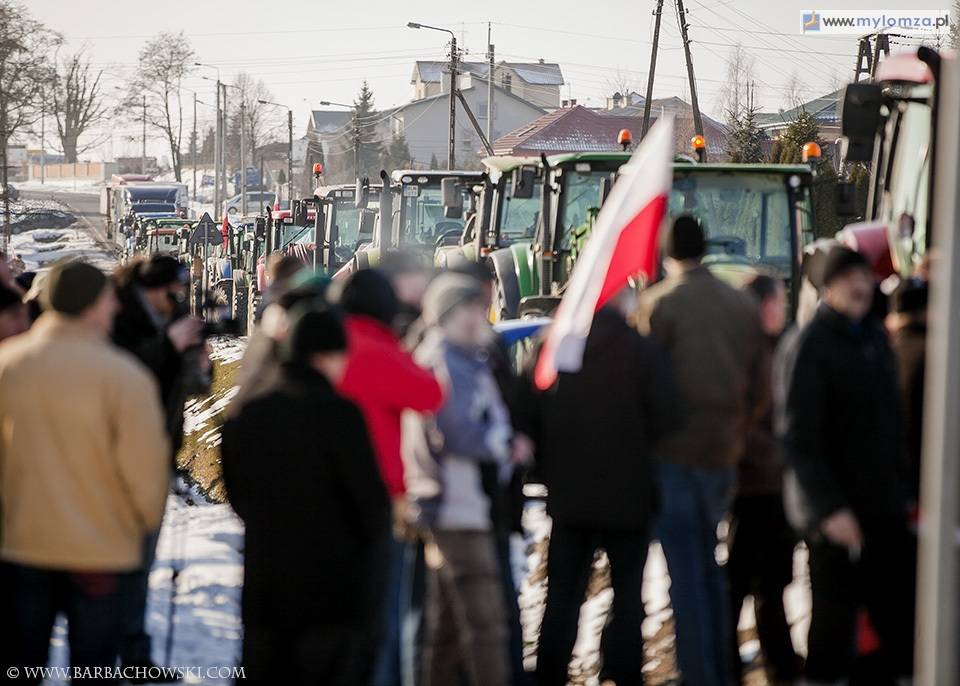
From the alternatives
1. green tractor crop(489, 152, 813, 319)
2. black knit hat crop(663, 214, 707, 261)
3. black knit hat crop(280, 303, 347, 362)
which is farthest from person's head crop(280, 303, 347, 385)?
green tractor crop(489, 152, 813, 319)

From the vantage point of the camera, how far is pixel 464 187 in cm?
2058

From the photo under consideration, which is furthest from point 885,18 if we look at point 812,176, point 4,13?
A: point 812,176

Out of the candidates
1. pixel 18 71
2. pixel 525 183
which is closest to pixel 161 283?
pixel 525 183

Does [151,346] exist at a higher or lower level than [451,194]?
lower

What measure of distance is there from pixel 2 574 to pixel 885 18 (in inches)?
3009

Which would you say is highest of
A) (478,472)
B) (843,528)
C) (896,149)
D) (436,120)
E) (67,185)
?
(436,120)

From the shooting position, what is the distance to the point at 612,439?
5820mm

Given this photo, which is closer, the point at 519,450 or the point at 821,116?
the point at 519,450

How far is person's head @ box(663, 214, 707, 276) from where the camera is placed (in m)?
6.09

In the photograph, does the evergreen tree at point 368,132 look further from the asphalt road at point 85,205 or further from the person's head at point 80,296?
the person's head at point 80,296

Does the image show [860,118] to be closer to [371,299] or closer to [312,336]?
[371,299]

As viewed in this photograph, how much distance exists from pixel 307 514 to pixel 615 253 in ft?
5.84

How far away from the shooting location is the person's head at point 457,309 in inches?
214

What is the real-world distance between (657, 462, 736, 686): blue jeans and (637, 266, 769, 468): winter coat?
8 centimetres
